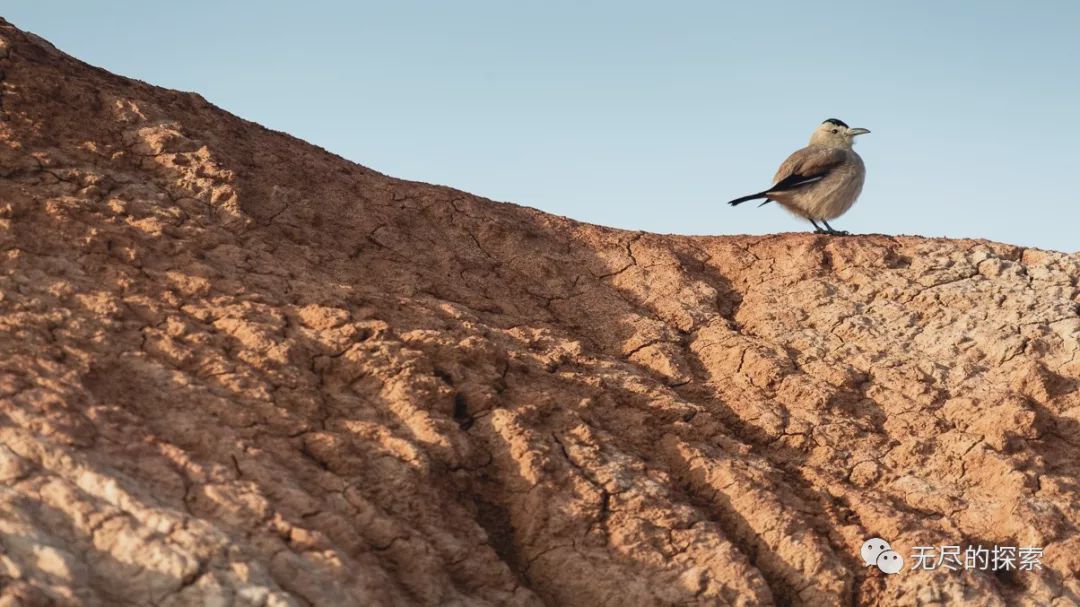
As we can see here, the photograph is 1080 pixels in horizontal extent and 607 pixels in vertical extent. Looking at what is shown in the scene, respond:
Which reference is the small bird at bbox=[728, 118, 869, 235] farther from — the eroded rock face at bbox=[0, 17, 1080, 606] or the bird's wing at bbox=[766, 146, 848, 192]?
the eroded rock face at bbox=[0, 17, 1080, 606]

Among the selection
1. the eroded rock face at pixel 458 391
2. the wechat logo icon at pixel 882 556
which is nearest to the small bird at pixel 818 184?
the eroded rock face at pixel 458 391

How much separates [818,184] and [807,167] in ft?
0.68

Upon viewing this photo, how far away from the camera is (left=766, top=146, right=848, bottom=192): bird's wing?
10.2 meters

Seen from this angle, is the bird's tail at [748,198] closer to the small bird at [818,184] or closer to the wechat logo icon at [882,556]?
the small bird at [818,184]

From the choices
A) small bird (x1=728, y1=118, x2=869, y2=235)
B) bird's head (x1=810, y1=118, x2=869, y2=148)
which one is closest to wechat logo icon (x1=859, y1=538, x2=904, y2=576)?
small bird (x1=728, y1=118, x2=869, y2=235)

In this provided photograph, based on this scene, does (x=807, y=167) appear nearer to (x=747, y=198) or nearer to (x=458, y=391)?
(x=747, y=198)

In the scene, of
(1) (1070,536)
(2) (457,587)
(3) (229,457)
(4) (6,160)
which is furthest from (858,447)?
(4) (6,160)

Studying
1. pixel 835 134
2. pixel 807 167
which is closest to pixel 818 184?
pixel 807 167

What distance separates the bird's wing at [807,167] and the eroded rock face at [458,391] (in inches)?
61.0

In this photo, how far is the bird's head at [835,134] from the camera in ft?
35.1

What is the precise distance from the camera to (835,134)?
10.8 m

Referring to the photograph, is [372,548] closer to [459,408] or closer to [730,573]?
[459,408]

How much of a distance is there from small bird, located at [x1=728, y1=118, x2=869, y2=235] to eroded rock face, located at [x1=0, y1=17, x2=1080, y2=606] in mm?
1398

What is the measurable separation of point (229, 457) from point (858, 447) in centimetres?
392
